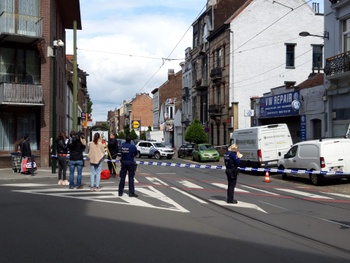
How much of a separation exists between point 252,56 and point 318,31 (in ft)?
21.7

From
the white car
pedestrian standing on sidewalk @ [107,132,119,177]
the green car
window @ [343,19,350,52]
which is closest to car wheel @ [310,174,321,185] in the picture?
pedestrian standing on sidewalk @ [107,132,119,177]

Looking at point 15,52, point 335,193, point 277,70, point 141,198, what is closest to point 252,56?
point 277,70

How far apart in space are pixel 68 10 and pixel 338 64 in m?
18.0

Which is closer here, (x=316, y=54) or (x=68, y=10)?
(x=68, y=10)

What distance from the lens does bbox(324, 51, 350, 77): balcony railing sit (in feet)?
72.6

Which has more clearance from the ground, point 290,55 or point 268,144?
point 290,55

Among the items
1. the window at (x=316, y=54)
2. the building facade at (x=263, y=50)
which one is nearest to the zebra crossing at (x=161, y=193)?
the building facade at (x=263, y=50)

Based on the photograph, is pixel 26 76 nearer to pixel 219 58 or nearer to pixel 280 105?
pixel 280 105

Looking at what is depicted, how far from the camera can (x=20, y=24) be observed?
75.0ft

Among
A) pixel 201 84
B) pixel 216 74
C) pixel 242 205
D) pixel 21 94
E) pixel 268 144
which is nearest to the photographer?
pixel 242 205

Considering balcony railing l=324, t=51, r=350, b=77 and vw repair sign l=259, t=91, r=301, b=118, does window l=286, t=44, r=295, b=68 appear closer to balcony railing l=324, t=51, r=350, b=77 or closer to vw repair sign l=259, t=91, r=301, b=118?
vw repair sign l=259, t=91, r=301, b=118

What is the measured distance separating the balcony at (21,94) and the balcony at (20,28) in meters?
2.37

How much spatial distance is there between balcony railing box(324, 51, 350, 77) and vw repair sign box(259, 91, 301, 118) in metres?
4.71

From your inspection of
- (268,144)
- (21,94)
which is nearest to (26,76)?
(21,94)
